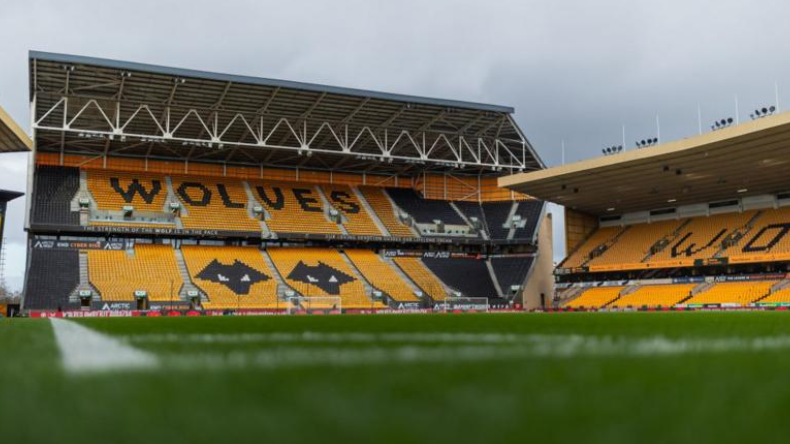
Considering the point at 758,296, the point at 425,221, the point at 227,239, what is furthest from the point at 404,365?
the point at 425,221

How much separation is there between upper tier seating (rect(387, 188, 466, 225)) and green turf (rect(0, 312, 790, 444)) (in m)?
44.0

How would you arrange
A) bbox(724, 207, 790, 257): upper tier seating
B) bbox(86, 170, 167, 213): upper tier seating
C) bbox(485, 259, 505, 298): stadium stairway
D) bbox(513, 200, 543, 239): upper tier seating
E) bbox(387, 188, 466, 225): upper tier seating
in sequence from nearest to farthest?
1. bbox(724, 207, 790, 257): upper tier seating
2. bbox(86, 170, 167, 213): upper tier seating
3. bbox(485, 259, 505, 298): stadium stairway
4. bbox(513, 200, 543, 239): upper tier seating
5. bbox(387, 188, 466, 225): upper tier seating

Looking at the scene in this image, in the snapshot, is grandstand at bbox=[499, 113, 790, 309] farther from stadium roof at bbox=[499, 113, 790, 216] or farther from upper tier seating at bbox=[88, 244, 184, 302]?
upper tier seating at bbox=[88, 244, 184, 302]

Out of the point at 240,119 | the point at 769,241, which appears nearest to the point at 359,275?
the point at 240,119

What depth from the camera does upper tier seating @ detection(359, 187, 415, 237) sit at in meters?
44.7

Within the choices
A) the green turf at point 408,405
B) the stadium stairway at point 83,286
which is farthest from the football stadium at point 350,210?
the green turf at point 408,405

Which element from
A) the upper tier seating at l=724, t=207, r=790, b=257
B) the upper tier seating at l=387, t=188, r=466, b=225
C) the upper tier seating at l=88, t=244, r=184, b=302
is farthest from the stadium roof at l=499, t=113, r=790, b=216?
the upper tier seating at l=88, t=244, r=184, b=302

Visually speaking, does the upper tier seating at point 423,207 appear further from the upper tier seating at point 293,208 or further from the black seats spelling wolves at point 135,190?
the black seats spelling wolves at point 135,190

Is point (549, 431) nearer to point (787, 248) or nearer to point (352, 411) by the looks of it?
point (352, 411)

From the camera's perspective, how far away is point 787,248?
35188mm

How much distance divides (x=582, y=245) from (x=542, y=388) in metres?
46.2

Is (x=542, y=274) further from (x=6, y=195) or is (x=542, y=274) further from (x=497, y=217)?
(x=6, y=195)

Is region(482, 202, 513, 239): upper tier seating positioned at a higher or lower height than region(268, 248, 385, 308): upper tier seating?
higher

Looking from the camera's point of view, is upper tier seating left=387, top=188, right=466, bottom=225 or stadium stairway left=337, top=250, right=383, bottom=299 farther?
upper tier seating left=387, top=188, right=466, bottom=225
